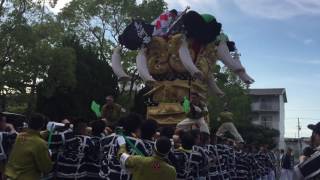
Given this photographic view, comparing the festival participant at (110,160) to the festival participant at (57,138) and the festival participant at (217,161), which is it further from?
the festival participant at (217,161)

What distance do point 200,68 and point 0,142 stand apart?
30.6 ft

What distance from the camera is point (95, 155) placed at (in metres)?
9.15

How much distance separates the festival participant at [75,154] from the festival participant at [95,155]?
0.28ft

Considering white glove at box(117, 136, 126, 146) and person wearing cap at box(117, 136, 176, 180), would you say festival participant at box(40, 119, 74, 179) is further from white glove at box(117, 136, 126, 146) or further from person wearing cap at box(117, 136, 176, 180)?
person wearing cap at box(117, 136, 176, 180)

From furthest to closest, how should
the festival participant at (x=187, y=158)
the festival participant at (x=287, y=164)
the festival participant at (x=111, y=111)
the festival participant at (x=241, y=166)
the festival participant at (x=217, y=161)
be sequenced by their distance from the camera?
the festival participant at (x=287, y=164)
the festival participant at (x=241, y=166)
the festival participant at (x=111, y=111)
the festival participant at (x=217, y=161)
the festival participant at (x=187, y=158)

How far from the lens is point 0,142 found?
8.12m

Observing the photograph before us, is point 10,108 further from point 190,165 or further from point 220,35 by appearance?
point 190,165

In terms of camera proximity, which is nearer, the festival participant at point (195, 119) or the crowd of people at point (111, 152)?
the crowd of people at point (111, 152)

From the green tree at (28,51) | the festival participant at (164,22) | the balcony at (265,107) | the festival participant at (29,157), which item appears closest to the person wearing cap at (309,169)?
the festival participant at (29,157)

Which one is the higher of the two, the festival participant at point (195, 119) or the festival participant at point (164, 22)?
the festival participant at point (164, 22)

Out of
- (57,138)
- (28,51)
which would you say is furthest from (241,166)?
(28,51)

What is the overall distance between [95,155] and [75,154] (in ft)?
1.34

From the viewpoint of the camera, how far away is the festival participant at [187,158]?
27.7 feet

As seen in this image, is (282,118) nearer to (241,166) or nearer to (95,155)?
(241,166)
